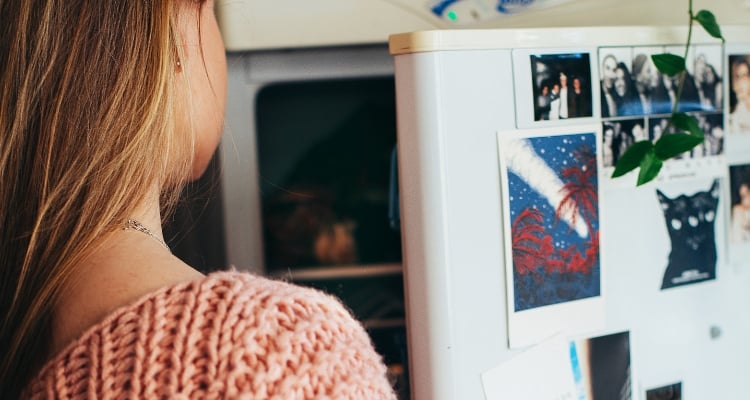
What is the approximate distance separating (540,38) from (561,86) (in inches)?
1.9

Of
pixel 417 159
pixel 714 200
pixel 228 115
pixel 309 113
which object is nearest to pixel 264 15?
pixel 228 115

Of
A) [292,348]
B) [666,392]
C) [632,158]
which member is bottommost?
[666,392]

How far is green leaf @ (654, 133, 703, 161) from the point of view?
28.9 inches

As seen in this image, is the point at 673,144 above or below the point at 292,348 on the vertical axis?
above

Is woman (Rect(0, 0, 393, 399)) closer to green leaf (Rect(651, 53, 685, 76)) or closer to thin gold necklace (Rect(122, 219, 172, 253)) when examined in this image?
thin gold necklace (Rect(122, 219, 172, 253))

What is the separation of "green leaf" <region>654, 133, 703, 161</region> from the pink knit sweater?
374 millimetres

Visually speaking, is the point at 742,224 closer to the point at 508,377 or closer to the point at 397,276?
the point at 508,377

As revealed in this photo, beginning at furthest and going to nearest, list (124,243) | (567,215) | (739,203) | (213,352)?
(739,203) → (567,215) → (124,243) → (213,352)

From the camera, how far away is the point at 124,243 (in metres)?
0.61

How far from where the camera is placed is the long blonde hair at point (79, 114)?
600 mm

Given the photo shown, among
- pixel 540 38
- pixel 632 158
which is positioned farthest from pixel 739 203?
pixel 540 38

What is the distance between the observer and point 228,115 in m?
1.18

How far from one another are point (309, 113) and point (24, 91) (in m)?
0.95

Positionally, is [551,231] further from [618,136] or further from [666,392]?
[666,392]
